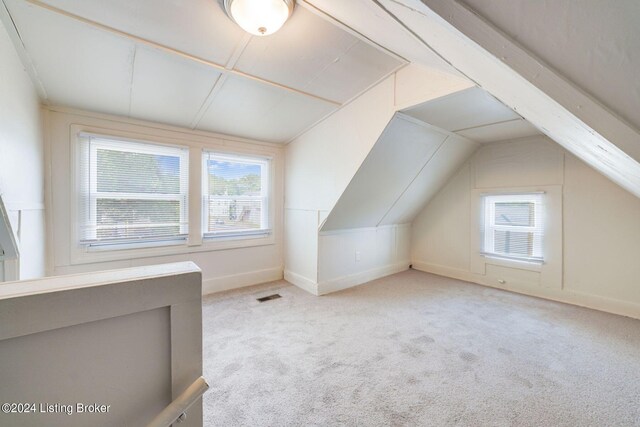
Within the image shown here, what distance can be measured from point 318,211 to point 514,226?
8.53 ft

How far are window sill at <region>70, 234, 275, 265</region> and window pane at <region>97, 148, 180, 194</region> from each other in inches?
23.7

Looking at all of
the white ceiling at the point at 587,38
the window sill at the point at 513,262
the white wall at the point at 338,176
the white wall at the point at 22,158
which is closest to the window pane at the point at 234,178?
the white wall at the point at 338,176

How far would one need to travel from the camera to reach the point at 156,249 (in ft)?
9.48

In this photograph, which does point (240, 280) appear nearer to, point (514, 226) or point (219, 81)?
point (219, 81)

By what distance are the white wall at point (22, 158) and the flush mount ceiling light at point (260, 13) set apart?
1234 mm

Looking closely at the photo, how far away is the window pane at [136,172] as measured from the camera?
103 inches

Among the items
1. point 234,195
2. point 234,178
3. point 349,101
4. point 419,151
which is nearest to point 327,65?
point 349,101

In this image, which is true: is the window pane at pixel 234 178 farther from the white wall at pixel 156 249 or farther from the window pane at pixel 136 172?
the window pane at pixel 136 172

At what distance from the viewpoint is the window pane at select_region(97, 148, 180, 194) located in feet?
8.57

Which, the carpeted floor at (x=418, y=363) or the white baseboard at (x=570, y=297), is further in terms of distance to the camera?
the white baseboard at (x=570, y=297)

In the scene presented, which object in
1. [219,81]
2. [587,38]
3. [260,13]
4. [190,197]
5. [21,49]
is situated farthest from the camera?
[190,197]

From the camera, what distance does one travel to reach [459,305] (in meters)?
2.91

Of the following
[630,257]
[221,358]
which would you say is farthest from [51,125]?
[630,257]

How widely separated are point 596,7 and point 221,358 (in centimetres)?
245
